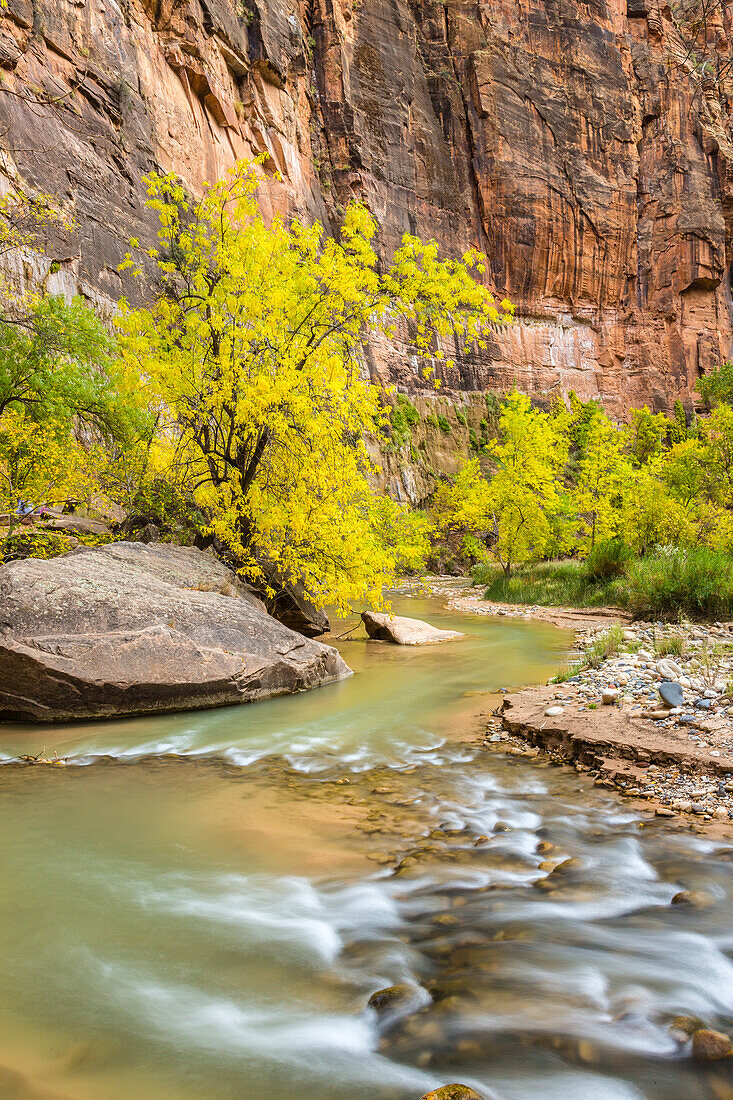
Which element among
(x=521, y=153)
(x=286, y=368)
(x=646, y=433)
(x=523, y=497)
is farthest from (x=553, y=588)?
(x=521, y=153)

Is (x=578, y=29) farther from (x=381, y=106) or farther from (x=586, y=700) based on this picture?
(x=586, y=700)

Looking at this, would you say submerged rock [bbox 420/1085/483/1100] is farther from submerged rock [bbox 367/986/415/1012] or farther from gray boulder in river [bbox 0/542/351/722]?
gray boulder in river [bbox 0/542/351/722]

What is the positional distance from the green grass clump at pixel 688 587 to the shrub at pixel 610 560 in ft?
10.8

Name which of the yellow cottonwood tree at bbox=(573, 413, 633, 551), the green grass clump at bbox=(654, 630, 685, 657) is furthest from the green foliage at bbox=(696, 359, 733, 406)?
the green grass clump at bbox=(654, 630, 685, 657)

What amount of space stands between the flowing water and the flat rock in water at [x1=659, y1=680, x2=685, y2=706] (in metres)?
1.37

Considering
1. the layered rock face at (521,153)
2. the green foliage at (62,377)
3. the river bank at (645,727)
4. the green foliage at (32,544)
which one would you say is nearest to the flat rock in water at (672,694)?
the river bank at (645,727)

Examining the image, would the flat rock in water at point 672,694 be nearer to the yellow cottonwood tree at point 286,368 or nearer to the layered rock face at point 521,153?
the yellow cottonwood tree at point 286,368

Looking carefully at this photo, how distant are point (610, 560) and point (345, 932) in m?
16.6

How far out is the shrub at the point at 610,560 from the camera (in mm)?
18016

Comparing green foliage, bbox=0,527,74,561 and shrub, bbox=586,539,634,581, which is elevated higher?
green foliage, bbox=0,527,74,561

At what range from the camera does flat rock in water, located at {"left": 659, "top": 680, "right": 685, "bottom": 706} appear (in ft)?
19.6

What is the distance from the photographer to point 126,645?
6977 millimetres

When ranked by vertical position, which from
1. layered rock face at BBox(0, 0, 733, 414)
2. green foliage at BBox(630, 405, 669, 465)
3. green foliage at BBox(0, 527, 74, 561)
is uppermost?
layered rock face at BBox(0, 0, 733, 414)

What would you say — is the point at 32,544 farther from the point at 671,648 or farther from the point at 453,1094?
the point at 453,1094
